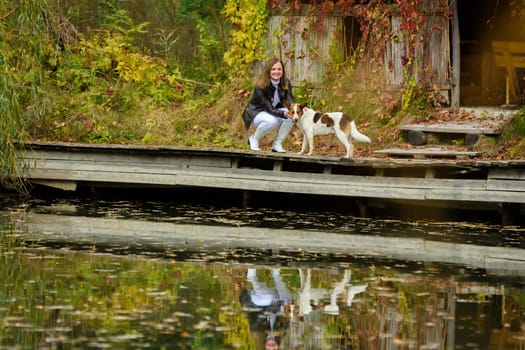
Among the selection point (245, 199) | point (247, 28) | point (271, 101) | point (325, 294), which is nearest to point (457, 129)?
point (271, 101)

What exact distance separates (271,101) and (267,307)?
736 centimetres

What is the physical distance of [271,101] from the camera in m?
17.7

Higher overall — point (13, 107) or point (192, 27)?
point (192, 27)

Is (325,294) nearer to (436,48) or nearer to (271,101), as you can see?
(271,101)

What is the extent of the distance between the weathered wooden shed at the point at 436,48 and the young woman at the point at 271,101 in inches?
107

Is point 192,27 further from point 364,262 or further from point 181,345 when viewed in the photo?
point 181,345

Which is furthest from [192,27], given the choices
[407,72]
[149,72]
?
[407,72]

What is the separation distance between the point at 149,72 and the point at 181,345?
1387 centimetres

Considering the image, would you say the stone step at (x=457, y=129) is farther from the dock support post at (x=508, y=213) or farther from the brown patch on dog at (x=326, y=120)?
the dock support post at (x=508, y=213)

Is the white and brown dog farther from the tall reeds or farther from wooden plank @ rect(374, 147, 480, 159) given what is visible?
the tall reeds

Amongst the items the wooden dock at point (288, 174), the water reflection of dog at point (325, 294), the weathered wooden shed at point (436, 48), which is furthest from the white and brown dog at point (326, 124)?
the water reflection of dog at point (325, 294)

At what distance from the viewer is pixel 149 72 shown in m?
22.5

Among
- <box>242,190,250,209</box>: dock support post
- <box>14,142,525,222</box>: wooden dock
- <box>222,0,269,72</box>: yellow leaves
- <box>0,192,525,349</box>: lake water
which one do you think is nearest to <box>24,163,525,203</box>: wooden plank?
<box>14,142,525,222</box>: wooden dock

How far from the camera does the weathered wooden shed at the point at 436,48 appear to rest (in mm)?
19500
